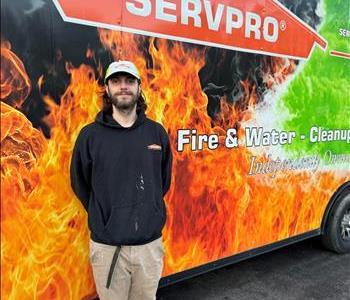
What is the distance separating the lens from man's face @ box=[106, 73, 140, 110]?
8.86ft

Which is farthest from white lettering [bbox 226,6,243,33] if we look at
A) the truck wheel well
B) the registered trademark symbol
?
the truck wheel well

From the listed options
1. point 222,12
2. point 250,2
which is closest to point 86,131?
point 222,12

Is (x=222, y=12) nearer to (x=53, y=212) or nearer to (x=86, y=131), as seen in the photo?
(x=86, y=131)

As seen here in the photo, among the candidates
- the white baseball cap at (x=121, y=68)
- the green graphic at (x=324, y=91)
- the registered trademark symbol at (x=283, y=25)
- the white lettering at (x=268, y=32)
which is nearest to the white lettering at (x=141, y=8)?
the white baseball cap at (x=121, y=68)

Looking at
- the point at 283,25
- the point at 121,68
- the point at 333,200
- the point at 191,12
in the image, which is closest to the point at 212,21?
the point at 191,12

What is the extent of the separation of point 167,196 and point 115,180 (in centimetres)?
65

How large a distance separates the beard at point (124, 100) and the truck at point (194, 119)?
18cm

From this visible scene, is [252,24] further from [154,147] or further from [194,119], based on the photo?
[154,147]

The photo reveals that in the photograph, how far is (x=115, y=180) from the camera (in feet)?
8.91

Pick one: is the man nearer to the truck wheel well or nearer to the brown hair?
the brown hair

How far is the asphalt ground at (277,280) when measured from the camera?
417 centimetres

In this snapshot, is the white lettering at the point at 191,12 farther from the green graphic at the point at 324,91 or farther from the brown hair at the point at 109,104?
the green graphic at the point at 324,91

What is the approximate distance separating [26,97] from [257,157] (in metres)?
2.01

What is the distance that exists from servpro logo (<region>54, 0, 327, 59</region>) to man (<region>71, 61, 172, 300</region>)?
0.35 metres
